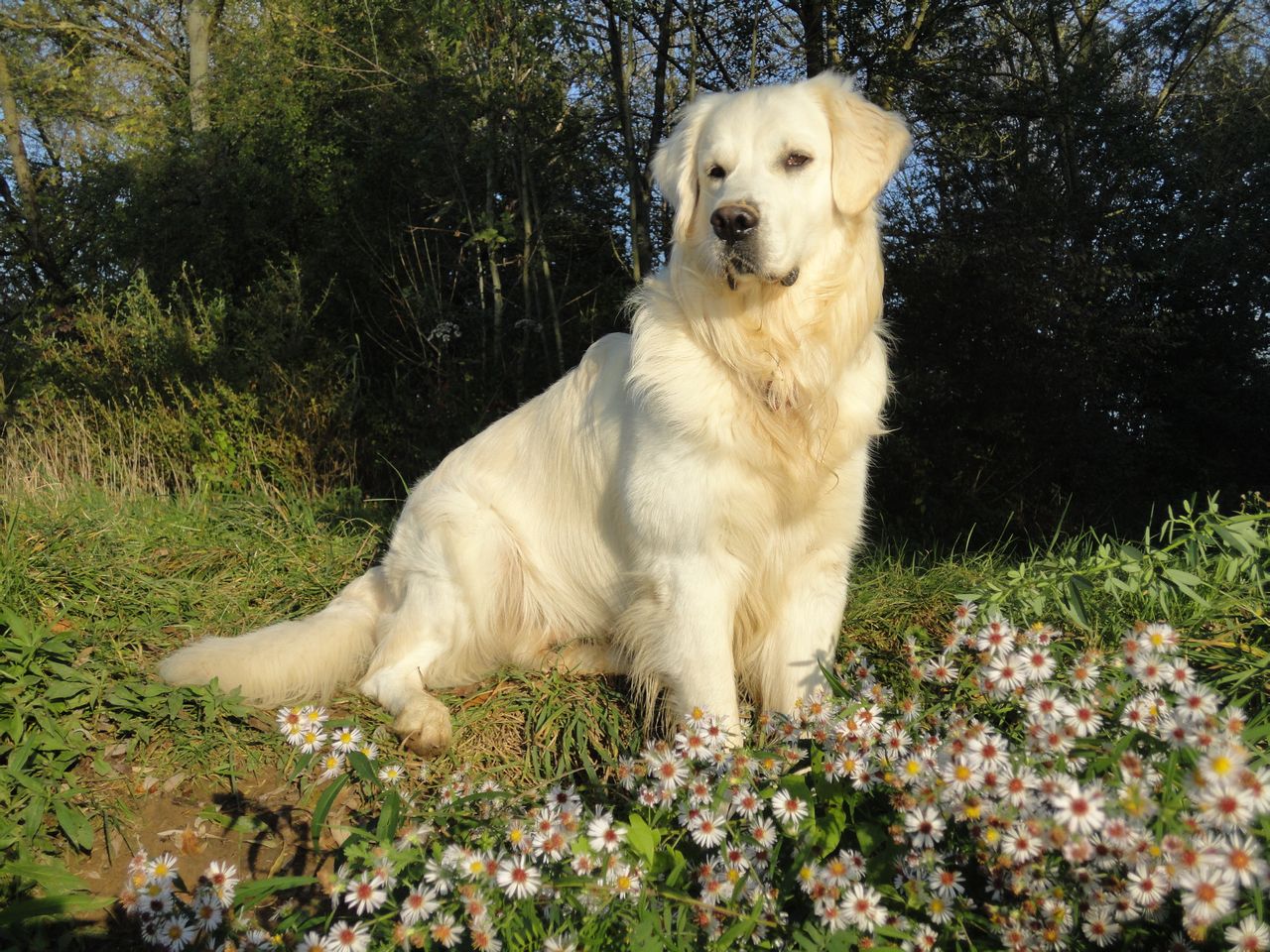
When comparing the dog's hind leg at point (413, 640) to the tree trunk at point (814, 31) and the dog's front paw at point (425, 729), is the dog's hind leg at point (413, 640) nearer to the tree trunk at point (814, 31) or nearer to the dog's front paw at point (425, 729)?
the dog's front paw at point (425, 729)

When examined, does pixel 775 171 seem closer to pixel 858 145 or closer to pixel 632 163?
pixel 858 145

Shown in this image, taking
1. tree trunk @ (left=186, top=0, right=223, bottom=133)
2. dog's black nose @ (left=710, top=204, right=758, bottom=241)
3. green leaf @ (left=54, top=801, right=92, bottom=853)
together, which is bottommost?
green leaf @ (left=54, top=801, right=92, bottom=853)

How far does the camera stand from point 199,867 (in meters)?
2.35

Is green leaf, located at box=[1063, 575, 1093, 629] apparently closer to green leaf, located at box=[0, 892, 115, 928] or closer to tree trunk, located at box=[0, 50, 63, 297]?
green leaf, located at box=[0, 892, 115, 928]

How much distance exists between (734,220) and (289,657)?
1.86 meters

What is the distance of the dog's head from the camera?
260cm

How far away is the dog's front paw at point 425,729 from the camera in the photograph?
2.84 meters

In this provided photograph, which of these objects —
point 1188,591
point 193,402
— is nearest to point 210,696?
point 1188,591

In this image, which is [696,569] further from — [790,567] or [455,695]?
[455,695]

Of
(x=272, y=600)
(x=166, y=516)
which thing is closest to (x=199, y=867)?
(x=272, y=600)

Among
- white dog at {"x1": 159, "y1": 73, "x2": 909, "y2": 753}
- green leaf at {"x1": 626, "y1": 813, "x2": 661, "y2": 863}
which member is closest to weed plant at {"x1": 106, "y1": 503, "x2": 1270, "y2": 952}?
green leaf at {"x1": 626, "y1": 813, "x2": 661, "y2": 863}

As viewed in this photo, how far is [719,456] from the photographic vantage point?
263 centimetres

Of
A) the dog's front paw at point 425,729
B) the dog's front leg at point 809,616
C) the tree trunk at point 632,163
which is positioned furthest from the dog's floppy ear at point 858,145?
the tree trunk at point 632,163

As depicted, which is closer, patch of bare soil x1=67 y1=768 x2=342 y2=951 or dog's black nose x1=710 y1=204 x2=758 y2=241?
patch of bare soil x1=67 y1=768 x2=342 y2=951
